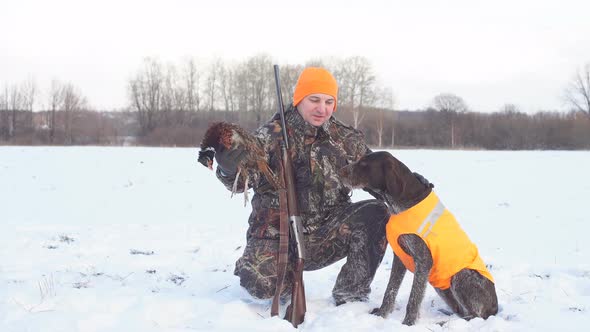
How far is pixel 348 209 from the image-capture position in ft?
12.1

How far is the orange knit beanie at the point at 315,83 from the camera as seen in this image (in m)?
3.60

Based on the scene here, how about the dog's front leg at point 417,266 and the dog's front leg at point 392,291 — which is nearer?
the dog's front leg at point 417,266

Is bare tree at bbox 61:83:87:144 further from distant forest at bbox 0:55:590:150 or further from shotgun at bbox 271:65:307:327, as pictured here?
shotgun at bbox 271:65:307:327

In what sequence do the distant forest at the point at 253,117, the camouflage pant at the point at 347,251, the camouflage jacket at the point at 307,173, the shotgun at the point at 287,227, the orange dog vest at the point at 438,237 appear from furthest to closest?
1. the distant forest at the point at 253,117
2. the camouflage jacket at the point at 307,173
3. the camouflage pant at the point at 347,251
4. the shotgun at the point at 287,227
5. the orange dog vest at the point at 438,237

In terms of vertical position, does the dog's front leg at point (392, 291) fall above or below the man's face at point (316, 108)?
below

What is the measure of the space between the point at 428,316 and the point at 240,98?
45821 millimetres

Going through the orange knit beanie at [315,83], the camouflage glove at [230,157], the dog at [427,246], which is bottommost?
the dog at [427,246]

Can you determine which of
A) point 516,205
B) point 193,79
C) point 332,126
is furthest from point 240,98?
point 332,126

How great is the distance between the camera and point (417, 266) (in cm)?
316

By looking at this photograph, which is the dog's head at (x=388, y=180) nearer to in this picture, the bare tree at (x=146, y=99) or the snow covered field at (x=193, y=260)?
the snow covered field at (x=193, y=260)

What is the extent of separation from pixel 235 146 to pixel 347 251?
1.17 metres

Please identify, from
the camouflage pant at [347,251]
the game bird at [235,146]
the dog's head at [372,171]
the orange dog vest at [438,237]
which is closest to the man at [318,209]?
the camouflage pant at [347,251]

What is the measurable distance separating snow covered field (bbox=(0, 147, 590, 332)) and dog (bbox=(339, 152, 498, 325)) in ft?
0.45

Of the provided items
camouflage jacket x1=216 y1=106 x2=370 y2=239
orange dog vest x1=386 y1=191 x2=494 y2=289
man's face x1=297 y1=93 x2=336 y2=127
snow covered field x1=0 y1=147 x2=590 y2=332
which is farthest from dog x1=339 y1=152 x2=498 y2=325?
man's face x1=297 y1=93 x2=336 y2=127
